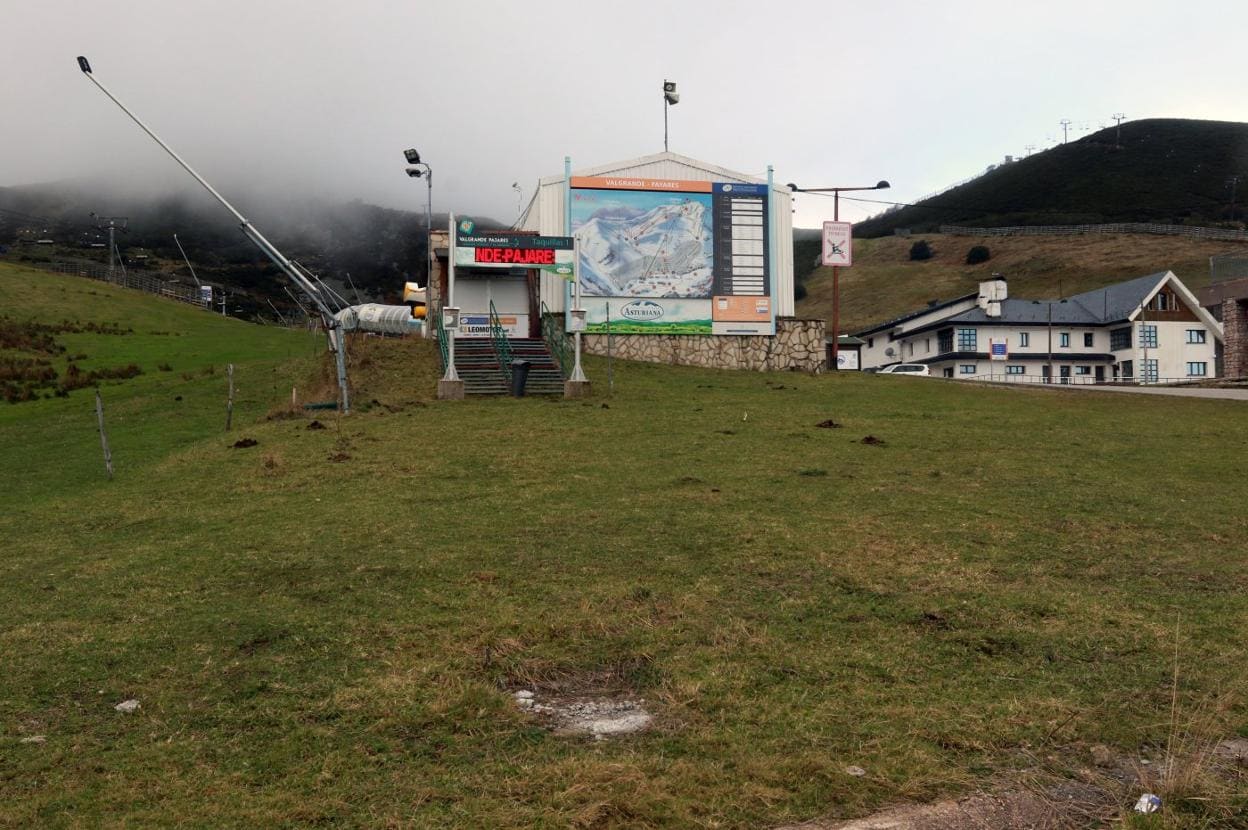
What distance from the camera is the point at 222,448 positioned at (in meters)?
18.6

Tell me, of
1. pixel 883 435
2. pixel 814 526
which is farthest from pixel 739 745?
pixel 883 435

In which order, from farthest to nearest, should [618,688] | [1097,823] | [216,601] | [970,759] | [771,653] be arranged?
[216,601] → [771,653] → [618,688] → [970,759] → [1097,823]

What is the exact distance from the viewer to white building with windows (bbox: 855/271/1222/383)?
235 ft

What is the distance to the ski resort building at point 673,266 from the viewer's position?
1513 inches

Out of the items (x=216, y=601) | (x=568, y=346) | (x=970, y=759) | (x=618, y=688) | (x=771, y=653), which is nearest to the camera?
(x=970, y=759)

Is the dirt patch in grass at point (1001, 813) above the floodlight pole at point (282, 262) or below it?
below

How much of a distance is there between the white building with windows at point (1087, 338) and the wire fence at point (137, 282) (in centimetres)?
6431

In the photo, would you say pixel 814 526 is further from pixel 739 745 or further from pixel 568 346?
pixel 568 346

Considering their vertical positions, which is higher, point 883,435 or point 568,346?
point 568,346

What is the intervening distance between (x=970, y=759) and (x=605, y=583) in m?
4.22

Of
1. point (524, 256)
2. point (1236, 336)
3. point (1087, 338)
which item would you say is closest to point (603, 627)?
point (524, 256)

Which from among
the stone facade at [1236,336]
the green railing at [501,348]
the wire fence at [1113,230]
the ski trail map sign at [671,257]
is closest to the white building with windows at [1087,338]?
the stone facade at [1236,336]

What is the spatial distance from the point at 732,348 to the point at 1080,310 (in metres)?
49.2

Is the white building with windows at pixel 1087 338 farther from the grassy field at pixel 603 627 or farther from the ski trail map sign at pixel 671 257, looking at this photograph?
the grassy field at pixel 603 627
